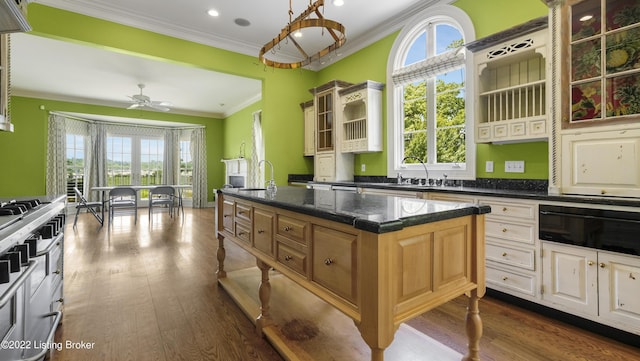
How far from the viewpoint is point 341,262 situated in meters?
1.20

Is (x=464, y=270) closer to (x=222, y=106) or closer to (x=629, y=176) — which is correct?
(x=629, y=176)

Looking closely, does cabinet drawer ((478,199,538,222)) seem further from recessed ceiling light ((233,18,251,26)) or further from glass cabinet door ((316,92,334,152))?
recessed ceiling light ((233,18,251,26))

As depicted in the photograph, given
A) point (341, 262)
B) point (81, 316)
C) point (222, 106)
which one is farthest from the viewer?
point (222, 106)

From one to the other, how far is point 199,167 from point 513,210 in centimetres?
857

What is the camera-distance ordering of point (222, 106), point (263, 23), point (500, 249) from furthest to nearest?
1. point (222, 106)
2. point (263, 23)
3. point (500, 249)

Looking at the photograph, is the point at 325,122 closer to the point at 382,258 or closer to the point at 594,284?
the point at 594,284

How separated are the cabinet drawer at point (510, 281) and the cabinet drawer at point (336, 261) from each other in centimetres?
187

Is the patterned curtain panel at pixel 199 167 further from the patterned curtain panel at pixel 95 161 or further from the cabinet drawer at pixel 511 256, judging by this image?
the cabinet drawer at pixel 511 256

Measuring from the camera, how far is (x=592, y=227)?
75.7 inches

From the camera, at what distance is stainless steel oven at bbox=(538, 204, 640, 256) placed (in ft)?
5.82

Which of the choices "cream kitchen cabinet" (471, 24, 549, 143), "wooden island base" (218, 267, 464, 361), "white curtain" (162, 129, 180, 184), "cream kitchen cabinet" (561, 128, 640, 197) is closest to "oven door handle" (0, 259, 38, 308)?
"wooden island base" (218, 267, 464, 361)

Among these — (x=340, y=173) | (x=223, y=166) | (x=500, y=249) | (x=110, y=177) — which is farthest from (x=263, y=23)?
(x=110, y=177)

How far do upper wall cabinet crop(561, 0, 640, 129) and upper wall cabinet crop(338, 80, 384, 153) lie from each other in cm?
224

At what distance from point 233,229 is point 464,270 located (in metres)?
1.76
